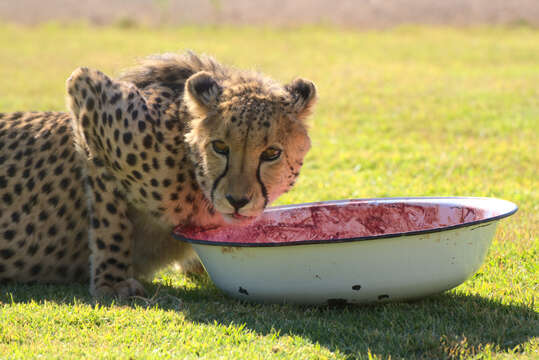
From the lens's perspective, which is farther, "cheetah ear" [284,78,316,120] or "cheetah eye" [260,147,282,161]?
"cheetah ear" [284,78,316,120]

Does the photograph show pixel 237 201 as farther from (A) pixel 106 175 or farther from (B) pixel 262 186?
(A) pixel 106 175

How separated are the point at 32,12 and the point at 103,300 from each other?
22.3m

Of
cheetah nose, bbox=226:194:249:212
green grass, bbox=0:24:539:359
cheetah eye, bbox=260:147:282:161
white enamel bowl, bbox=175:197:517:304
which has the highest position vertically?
cheetah eye, bbox=260:147:282:161

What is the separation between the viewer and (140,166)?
4.19 meters

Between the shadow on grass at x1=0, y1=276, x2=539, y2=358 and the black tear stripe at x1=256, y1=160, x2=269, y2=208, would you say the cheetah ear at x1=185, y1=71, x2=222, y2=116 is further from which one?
the shadow on grass at x1=0, y1=276, x2=539, y2=358

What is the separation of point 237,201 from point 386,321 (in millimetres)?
923

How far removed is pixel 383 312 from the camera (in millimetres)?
3809

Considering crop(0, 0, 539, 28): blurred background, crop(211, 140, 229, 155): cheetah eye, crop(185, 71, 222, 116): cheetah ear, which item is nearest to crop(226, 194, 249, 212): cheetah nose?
crop(211, 140, 229, 155): cheetah eye

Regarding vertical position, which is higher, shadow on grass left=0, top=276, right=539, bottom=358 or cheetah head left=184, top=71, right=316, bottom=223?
cheetah head left=184, top=71, right=316, bottom=223

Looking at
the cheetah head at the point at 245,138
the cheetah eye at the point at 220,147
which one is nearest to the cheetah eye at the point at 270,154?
the cheetah head at the point at 245,138

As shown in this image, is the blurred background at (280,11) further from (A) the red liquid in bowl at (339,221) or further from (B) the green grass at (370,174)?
(A) the red liquid in bowl at (339,221)

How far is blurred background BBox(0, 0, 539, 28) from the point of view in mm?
20250

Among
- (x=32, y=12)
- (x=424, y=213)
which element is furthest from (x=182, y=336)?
(x=32, y=12)

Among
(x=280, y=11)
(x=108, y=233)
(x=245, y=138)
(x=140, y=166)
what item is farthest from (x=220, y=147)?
(x=280, y=11)
